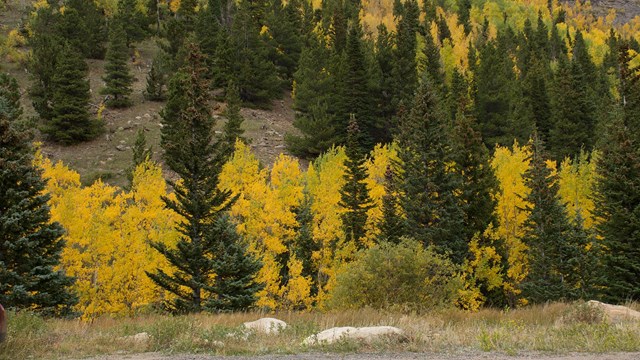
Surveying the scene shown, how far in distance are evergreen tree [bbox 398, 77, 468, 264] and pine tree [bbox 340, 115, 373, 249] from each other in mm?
3134

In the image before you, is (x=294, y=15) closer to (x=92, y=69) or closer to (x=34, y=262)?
(x=92, y=69)

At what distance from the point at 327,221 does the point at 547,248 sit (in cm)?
1407

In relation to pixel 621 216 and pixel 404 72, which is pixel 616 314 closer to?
pixel 621 216

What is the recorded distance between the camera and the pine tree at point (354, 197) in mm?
34406

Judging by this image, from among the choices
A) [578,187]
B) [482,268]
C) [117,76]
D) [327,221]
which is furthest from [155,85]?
[578,187]

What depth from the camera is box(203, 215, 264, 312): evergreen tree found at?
75.2 ft

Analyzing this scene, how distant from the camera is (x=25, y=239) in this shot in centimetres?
1845

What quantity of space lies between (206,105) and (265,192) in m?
7.96

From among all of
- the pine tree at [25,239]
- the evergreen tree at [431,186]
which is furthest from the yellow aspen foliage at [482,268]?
the pine tree at [25,239]

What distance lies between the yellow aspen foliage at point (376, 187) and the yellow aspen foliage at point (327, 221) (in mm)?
2161

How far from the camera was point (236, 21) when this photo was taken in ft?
231

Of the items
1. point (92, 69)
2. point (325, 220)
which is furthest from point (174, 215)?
point (92, 69)

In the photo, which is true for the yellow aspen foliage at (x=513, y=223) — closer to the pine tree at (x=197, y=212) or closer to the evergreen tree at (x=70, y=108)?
the pine tree at (x=197, y=212)

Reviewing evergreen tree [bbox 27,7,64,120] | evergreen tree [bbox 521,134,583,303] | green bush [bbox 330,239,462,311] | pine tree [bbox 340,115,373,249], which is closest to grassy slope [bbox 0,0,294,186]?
evergreen tree [bbox 27,7,64,120]
